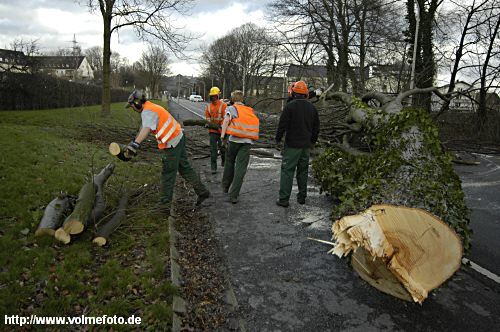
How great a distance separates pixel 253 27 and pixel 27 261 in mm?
60140

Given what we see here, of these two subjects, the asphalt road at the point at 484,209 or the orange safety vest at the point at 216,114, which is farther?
the orange safety vest at the point at 216,114

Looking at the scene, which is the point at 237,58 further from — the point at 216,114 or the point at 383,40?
the point at 216,114

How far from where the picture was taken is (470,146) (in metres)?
11.8

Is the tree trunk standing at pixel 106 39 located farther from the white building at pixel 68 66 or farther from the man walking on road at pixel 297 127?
the man walking on road at pixel 297 127

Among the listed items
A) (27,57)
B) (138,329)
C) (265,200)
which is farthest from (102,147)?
(27,57)

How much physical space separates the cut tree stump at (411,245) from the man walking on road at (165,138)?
9.62 ft

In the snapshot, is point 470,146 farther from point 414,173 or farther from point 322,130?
point 414,173

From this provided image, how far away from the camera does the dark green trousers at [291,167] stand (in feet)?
17.7

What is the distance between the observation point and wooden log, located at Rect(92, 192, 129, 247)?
3877mm

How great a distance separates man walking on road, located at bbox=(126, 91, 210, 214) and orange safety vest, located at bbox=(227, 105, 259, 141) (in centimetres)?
88

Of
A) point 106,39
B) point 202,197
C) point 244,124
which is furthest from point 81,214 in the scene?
point 106,39

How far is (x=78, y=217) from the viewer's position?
12.5 feet

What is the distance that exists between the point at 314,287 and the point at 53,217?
2.90 metres

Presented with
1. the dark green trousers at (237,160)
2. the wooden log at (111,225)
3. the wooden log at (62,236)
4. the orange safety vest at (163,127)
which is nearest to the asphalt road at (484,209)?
the dark green trousers at (237,160)
